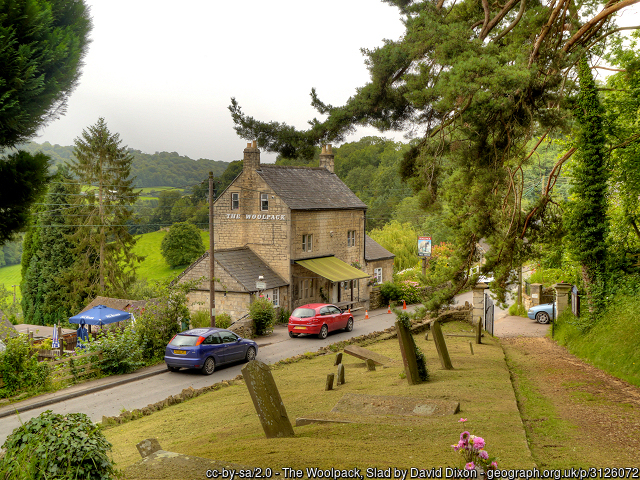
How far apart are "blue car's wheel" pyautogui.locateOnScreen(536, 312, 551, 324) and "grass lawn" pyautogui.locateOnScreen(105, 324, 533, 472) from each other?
1418 cm

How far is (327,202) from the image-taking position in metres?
37.2

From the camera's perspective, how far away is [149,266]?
249 feet

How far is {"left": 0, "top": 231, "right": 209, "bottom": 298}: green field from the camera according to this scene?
71438 mm

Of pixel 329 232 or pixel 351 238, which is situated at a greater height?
pixel 329 232

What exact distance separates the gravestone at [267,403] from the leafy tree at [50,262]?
41.1 meters

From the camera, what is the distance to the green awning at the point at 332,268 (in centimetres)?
3341

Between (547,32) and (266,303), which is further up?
(547,32)

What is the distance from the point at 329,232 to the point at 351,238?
3284mm

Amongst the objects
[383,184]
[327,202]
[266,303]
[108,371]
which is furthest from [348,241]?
[383,184]

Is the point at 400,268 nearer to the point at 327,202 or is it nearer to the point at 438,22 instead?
the point at 327,202

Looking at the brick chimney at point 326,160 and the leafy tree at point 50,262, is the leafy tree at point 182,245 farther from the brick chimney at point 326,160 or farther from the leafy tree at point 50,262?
the brick chimney at point 326,160

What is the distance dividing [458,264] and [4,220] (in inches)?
446

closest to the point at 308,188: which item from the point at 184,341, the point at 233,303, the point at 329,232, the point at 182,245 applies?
the point at 329,232

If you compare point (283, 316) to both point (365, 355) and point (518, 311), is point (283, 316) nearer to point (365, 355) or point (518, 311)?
point (518, 311)
